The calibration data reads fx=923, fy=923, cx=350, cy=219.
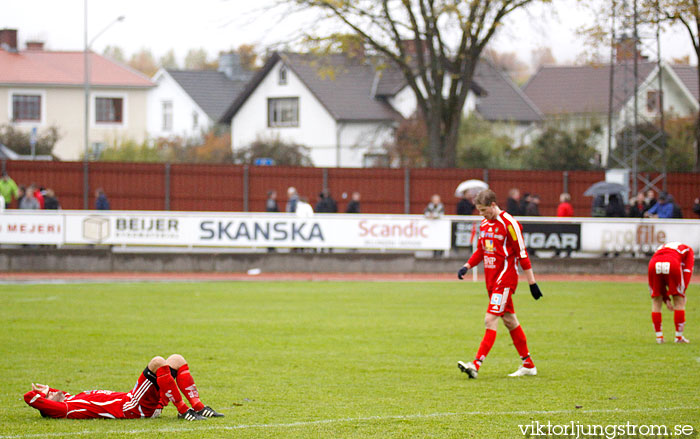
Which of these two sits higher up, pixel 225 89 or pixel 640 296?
pixel 225 89

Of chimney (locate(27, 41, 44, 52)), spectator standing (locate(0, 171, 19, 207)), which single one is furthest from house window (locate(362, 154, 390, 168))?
spectator standing (locate(0, 171, 19, 207))

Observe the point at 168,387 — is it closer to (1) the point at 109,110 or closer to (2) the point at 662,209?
(2) the point at 662,209

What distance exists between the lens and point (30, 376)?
33.9 feet

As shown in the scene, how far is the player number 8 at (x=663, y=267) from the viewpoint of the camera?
12641 millimetres

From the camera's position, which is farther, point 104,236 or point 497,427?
point 104,236

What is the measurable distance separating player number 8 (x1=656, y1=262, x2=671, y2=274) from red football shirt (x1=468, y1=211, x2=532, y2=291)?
3.26m

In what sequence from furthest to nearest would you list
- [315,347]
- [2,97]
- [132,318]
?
[2,97] < [132,318] < [315,347]

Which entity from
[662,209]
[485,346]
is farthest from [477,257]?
[662,209]

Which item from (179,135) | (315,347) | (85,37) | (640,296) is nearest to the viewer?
(315,347)

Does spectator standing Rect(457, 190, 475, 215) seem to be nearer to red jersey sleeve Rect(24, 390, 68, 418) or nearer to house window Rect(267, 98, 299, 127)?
red jersey sleeve Rect(24, 390, 68, 418)

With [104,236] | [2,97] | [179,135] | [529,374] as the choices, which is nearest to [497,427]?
[529,374]

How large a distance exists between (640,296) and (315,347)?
9880mm

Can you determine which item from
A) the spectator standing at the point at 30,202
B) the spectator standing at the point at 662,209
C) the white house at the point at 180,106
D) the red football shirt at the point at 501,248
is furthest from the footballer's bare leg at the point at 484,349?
the white house at the point at 180,106

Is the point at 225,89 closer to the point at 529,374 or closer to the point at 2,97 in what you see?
the point at 2,97
